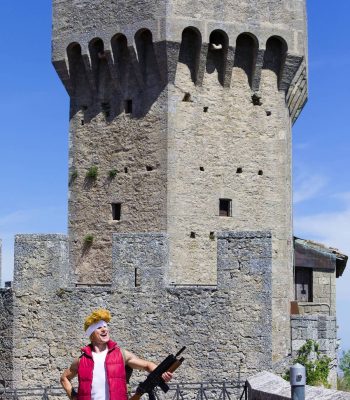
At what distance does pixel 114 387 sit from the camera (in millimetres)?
9375

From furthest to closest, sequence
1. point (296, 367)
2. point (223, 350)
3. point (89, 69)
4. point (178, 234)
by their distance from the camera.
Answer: point (89, 69) < point (178, 234) < point (223, 350) < point (296, 367)

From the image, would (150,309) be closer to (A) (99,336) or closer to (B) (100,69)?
(A) (99,336)

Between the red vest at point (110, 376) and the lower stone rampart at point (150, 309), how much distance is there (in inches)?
304

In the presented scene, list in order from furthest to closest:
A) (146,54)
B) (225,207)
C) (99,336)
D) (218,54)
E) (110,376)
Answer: (218,54)
(146,54)
(225,207)
(99,336)
(110,376)

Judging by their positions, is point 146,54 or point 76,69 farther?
point 76,69

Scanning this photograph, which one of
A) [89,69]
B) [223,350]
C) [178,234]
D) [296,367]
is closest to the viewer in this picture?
[296,367]

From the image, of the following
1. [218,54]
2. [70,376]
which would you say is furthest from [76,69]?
[70,376]

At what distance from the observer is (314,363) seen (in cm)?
1847

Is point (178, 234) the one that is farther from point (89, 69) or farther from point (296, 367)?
point (296, 367)

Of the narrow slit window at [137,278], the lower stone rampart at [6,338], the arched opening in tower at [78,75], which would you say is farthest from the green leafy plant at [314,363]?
the arched opening in tower at [78,75]

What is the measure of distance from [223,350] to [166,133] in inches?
324

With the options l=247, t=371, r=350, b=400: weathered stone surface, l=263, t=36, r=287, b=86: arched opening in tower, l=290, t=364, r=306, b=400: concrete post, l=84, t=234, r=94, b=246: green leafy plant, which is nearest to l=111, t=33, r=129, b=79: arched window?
l=263, t=36, r=287, b=86: arched opening in tower

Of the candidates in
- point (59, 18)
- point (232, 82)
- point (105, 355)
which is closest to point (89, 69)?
point (59, 18)

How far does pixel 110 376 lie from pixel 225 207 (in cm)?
1537
